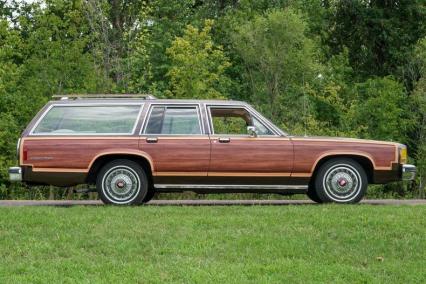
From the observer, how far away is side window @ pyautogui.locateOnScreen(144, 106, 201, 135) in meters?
11.6

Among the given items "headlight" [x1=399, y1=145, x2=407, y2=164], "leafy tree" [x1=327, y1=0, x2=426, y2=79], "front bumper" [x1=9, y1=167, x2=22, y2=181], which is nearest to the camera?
"front bumper" [x1=9, y1=167, x2=22, y2=181]

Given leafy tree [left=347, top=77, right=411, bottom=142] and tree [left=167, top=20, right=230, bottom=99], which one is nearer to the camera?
tree [left=167, top=20, right=230, bottom=99]

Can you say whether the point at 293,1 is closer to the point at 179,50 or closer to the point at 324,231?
the point at 179,50

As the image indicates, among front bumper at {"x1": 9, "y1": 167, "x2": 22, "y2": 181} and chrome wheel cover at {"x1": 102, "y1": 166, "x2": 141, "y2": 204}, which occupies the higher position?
front bumper at {"x1": 9, "y1": 167, "x2": 22, "y2": 181}

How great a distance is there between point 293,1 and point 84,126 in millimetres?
19766

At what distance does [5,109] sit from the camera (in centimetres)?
2167

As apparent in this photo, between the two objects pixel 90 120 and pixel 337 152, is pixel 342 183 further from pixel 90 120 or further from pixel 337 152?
pixel 90 120

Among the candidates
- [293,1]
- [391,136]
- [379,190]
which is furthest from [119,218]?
[293,1]

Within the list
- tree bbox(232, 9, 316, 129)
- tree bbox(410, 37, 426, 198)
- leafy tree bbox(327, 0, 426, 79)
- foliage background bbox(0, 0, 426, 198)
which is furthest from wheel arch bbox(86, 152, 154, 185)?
leafy tree bbox(327, 0, 426, 79)

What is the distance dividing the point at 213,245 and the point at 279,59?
14.5 m

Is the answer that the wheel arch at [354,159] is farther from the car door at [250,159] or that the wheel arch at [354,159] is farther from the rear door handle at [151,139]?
the rear door handle at [151,139]

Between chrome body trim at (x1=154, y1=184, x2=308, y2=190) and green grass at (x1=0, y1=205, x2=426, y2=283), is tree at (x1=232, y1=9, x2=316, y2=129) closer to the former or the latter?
chrome body trim at (x1=154, y1=184, x2=308, y2=190)

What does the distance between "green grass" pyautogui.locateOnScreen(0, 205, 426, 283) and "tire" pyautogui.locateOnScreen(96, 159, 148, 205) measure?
1.09 m

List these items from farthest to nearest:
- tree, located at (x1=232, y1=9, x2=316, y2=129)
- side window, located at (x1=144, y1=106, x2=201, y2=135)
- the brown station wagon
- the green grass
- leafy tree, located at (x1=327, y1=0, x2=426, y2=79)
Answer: leafy tree, located at (x1=327, y1=0, x2=426, y2=79)
tree, located at (x1=232, y1=9, x2=316, y2=129)
side window, located at (x1=144, y1=106, x2=201, y2=135)
the brown station wagon
the green grass
